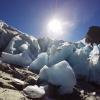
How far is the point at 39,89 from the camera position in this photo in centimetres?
750

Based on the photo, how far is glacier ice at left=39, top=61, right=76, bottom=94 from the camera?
27.3 ft

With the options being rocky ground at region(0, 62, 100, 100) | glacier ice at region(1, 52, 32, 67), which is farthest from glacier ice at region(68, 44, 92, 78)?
glacier ice at region(1, 52, 32, 67)

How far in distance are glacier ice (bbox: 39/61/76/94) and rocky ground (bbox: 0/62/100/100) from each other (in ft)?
0.94

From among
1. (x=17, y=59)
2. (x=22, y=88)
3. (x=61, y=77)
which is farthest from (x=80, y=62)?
(x=22, y=88)

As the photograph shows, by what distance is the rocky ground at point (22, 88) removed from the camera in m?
6.83

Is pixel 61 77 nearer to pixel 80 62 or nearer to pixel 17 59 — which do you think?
pixel 80 62

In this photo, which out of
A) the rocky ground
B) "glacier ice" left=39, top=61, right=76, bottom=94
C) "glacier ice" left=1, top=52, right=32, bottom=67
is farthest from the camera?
"glacier ice" left=1, top=52, right=32, bottom=67

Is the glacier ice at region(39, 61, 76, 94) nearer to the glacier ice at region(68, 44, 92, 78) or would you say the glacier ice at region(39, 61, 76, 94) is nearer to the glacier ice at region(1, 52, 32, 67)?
the glacier ice at region(68, 44, 92, 78)

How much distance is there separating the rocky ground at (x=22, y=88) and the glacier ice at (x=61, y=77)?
29 cm

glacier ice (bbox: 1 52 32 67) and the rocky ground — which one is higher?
glacier ice (bbox: 1 52 32 67)

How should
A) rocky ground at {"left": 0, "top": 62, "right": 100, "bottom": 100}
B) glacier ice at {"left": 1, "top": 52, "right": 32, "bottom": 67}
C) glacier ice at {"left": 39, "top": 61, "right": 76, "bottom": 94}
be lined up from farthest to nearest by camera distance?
Answer: glacier ice at {"left": 1, "top": 52, "right": 32, "bottom": 67} < glacier ice at {"left": 39, "top": 61, "right": 76, "bottom": 94} < rocky ground at {"left": 0, "top": 62, "right": 100, "bottom": 100}

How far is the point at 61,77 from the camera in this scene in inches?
337

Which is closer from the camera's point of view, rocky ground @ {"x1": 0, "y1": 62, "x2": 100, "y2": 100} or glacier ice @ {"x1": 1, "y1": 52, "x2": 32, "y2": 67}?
rocky ground @ {"x1": 0, "y1": 62, "x2": 100, "y2": 100}

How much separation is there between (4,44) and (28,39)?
179 centimetres
